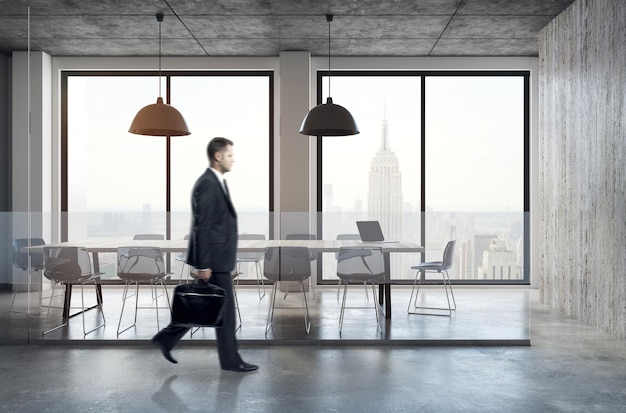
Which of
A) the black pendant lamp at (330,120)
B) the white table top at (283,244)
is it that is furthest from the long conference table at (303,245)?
the black pendant lamp at (330,120)

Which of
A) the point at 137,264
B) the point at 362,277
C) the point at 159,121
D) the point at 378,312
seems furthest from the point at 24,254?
the point at 378,312

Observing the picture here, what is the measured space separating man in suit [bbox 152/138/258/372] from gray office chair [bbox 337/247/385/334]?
999mm

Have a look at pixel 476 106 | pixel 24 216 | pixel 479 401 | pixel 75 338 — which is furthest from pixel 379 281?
pixel 476 106

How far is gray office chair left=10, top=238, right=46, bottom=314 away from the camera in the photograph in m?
4.52

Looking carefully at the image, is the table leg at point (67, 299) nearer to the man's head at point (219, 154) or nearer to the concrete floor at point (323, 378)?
the concrete floor at point (323, 378)

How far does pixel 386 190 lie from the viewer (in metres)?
4.78

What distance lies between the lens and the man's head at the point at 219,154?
12.8ft

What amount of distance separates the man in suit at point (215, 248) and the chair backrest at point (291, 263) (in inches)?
25.8

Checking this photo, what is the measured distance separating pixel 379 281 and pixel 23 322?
290 centimetres

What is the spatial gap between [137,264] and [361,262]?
5.79ft

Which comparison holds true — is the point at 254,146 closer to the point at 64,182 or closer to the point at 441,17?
the point at 64,182

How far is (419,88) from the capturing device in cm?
627

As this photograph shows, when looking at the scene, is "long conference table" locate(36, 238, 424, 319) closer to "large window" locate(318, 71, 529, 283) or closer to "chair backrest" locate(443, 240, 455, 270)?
"large window" locate(318, 71, 529, 283)

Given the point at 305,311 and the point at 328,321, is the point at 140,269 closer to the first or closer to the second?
the point at 305,311
